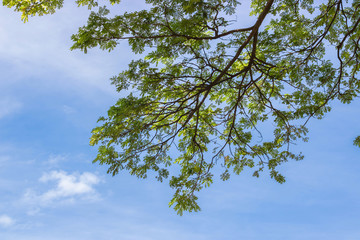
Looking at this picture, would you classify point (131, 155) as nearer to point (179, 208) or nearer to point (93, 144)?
point (93, 144)

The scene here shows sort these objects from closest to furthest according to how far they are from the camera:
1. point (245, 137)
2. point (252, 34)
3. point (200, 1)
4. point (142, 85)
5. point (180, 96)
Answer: point (200, 1)
point (252, 34)
point (142, 85)
point (180, 96)
point (245, 137)

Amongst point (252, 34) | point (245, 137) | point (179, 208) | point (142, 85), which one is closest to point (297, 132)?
point (245, 137)

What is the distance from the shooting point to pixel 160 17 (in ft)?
19.1

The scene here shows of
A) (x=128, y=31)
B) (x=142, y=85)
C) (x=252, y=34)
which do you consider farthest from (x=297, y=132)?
(x=128, y=31)

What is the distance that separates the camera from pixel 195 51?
6387 mm

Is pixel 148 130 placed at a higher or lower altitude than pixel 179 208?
higher

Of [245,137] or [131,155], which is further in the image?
[245,137]

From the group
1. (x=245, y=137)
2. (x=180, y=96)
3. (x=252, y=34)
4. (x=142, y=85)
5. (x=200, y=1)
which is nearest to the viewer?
(x=200, y=1)

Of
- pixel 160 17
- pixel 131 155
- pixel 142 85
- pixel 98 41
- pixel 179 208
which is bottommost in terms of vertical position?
pixel 179 208

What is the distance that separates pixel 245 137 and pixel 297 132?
111cm

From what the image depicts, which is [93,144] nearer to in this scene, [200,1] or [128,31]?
[128,31]

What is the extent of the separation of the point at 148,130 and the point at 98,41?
1.91 meters

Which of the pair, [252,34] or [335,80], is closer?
[252,34]

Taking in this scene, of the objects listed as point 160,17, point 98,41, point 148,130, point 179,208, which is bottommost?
point 179,208
